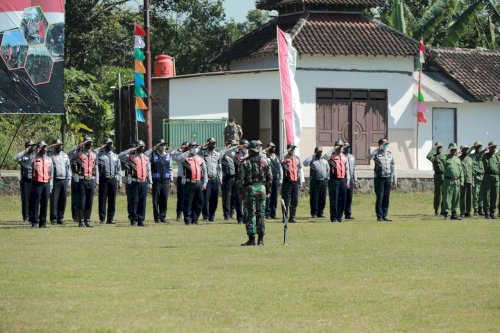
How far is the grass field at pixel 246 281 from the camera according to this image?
43.9 feet

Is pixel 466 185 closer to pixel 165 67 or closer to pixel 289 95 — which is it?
pixel 289 95

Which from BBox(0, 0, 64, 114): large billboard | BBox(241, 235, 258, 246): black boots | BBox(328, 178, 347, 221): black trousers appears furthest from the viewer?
BBox(328, 178, 347, 221): black trousers

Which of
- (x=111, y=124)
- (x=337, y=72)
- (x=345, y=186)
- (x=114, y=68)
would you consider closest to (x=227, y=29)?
(x=114, y=68)

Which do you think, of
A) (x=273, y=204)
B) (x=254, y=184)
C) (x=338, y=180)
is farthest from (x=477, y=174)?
(x=254, y=184)

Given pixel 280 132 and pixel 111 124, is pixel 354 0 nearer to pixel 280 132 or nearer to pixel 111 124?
pixel 280 132

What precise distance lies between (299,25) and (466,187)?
12208 mm

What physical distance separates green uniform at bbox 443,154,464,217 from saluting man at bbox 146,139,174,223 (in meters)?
7.43

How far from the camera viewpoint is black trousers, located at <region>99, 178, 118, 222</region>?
96.9 ft

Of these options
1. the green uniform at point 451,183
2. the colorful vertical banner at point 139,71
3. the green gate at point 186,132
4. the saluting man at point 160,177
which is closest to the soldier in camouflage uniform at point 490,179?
the green uniform at point 451,183

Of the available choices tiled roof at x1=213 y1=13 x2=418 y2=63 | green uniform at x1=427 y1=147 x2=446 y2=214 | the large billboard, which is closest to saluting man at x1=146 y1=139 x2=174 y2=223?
the large billboard

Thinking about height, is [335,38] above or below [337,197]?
above

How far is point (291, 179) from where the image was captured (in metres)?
31.2

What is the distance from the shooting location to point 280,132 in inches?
1699

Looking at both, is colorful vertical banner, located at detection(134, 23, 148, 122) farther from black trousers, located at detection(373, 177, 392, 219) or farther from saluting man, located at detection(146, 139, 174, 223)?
black trousers, located at detection(373, 177, 392, 219)
